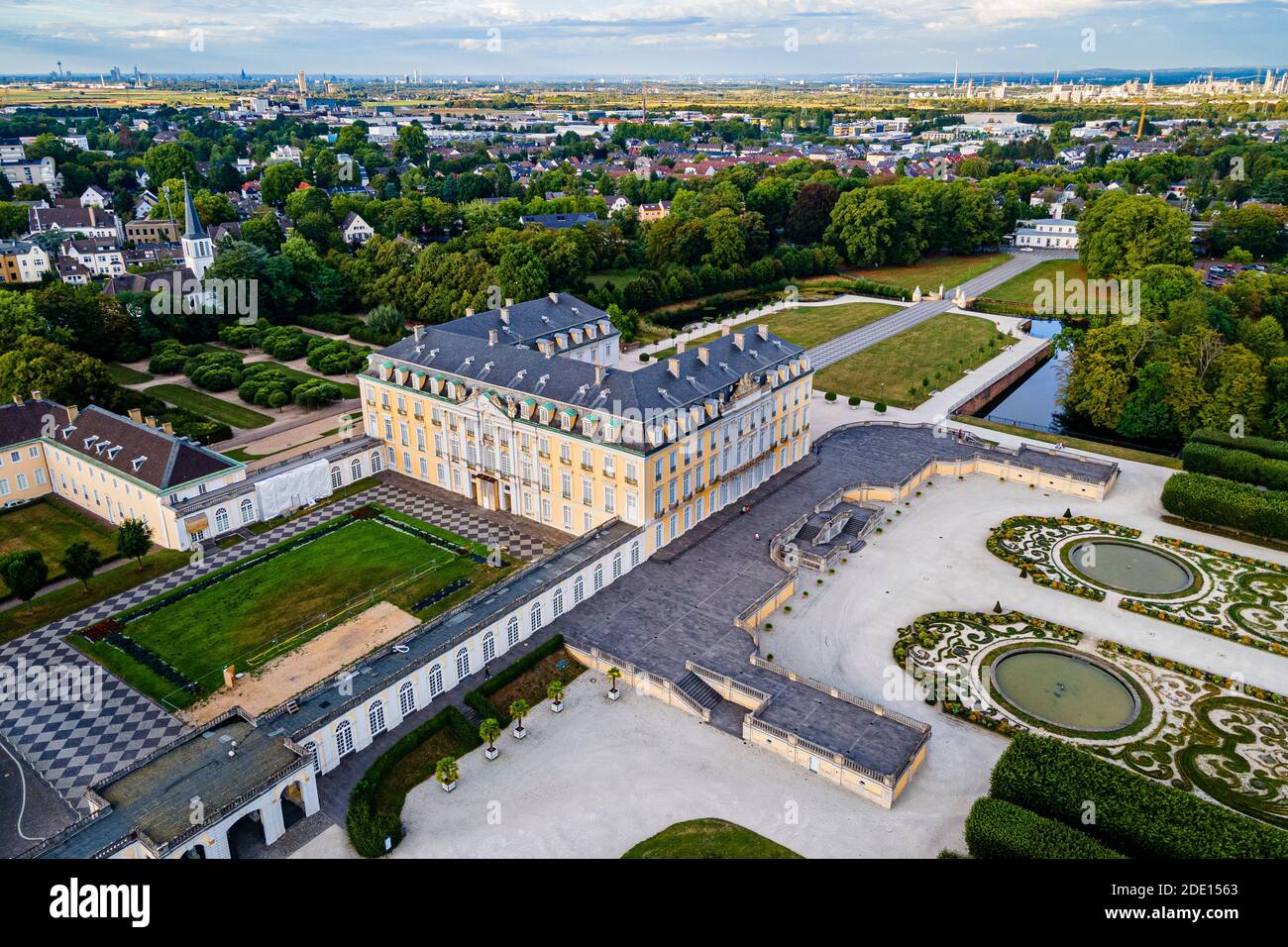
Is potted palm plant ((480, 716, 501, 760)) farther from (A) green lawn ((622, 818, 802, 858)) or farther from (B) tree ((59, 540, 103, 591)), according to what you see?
(B) tree ((59, 540, 103, 591))

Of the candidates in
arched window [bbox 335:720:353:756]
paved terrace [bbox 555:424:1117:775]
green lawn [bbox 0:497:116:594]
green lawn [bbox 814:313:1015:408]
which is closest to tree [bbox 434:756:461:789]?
arched window [bbox 335:720:353:756]

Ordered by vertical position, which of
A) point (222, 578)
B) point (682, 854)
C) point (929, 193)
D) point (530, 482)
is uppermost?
point (929, 193)

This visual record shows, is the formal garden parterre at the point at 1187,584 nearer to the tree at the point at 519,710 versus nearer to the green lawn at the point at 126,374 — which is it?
the tree at the point at 519,710

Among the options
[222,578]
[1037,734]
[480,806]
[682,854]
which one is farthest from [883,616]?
[222,578]

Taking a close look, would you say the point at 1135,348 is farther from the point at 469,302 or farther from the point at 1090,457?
the point at 469,302

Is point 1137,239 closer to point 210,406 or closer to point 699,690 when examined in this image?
point 699,690

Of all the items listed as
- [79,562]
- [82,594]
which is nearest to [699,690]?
[79,562]

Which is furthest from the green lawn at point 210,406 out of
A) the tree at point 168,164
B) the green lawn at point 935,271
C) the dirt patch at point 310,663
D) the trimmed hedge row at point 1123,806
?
the tree at point 168,164
